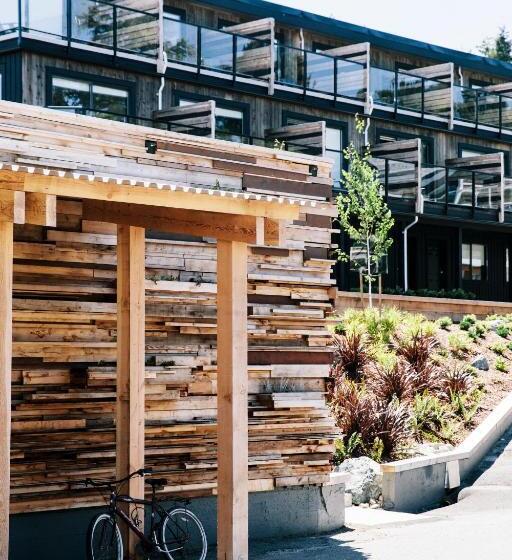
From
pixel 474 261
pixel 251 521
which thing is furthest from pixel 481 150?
pixel 251 521

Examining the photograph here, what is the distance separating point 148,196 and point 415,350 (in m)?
11.7

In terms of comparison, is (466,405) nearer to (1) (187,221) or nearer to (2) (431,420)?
(2) (431,420)

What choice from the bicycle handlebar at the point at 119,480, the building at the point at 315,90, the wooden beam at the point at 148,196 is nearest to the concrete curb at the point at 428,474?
the bicycle handlebar at the point at 119,480

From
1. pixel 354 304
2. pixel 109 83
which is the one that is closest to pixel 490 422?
pixel 354 304

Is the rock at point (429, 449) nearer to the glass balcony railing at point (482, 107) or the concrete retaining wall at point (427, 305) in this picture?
the concrete retaining wall at point (427, 305)

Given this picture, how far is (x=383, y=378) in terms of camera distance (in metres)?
19.4

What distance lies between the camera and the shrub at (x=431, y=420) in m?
18.4

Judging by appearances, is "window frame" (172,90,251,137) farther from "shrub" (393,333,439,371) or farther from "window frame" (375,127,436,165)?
"shrub" (393,333,439,371)

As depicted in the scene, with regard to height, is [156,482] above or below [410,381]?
below

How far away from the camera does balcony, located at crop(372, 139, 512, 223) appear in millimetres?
32938

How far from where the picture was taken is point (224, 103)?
3028 cm

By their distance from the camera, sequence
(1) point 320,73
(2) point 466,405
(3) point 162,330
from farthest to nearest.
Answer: (1) point 320,73
(2) point 466,405
(3) point 162,330

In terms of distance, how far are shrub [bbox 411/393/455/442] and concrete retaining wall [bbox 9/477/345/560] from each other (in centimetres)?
457

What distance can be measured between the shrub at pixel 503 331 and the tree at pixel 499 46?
49.9 m
